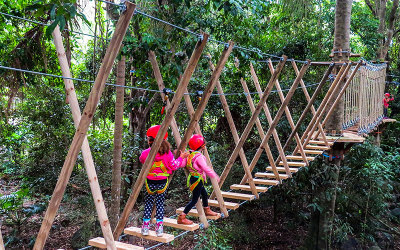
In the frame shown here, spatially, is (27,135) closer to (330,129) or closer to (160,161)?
(160,161)

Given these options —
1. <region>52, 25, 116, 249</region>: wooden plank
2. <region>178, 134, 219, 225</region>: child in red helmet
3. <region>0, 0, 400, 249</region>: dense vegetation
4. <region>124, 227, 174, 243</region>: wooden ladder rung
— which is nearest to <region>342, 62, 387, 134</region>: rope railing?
<region>0, 0, 400, 249</region>: dense vegetation

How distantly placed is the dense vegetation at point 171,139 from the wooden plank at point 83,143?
176cm

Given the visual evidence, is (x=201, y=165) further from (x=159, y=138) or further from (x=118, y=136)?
(x=118, y=136)

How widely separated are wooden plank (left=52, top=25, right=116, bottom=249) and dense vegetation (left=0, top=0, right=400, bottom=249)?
1.76 meters

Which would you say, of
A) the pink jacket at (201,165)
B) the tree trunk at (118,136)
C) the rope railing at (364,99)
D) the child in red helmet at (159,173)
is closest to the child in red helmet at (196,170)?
the pink jacket at (201,165)

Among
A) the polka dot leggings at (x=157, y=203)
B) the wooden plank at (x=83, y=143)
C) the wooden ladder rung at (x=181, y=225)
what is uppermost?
the wooden plank at (x=83, y=143)

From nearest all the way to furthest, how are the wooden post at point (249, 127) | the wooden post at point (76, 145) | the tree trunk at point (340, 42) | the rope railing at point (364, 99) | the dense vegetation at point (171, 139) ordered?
the wooden post at point (76, 145)
the wooden post at point (249, 127)
the dense vegetation at point (171, 139)
the tree trunk at point (340, 42)
the rope railing at point (364, 99)

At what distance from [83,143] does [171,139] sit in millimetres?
4627

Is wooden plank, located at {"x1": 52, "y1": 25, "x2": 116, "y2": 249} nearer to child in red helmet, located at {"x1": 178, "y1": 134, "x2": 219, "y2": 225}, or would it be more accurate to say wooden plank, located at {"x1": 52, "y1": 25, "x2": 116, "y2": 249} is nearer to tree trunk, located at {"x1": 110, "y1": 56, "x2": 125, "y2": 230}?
child in red helmet, located at {"x1": 178, "y1": 134, "x2": 219, "y2": 225}

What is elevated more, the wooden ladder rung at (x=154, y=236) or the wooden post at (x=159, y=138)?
the wooden post at (x=159, y=138)

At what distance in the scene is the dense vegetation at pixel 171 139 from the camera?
174 inches

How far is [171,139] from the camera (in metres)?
6.60

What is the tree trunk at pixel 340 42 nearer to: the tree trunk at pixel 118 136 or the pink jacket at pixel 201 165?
the tree trunk at pixel 118 136

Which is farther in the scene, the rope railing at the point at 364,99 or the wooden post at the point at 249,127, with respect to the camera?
the rope railing at the point at 364,99
